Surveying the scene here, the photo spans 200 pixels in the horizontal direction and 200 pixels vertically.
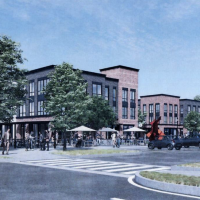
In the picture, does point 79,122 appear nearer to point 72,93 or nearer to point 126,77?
point 72,93

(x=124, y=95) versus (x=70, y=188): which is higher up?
(x=124, y=95)

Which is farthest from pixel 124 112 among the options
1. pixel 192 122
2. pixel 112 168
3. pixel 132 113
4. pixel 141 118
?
pixel 112 168

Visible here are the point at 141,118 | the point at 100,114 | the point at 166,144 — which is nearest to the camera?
the point at 166,144

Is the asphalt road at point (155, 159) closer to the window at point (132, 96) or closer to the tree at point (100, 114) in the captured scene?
the tree at point (100, 114)

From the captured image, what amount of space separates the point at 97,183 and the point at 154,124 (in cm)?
3192

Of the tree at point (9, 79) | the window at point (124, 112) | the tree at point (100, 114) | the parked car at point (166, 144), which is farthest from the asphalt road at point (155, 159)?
the window at point (124, 112)

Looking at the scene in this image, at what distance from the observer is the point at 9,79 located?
32.4 metres

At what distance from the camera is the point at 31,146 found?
3262 centimetres

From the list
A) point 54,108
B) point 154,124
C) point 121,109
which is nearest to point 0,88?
point 54,108

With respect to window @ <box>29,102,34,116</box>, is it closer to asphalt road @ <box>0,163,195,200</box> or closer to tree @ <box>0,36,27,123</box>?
tree @ <box>0,36,27,123</box>

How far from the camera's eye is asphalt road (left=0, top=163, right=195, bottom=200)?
918cm

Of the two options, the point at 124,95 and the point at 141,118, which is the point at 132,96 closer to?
the point at 124,95

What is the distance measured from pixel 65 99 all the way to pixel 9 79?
5.80m

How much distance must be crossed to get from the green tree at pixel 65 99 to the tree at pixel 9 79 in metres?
2.91
